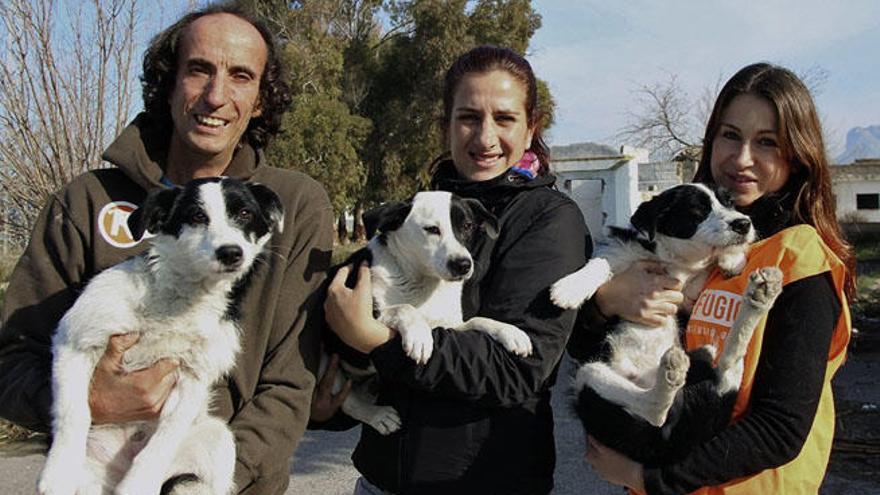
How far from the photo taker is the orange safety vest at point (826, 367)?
238 centimetres

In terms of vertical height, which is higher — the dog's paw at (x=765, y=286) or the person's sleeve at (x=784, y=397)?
the dog's paw at (x=765, y=286)

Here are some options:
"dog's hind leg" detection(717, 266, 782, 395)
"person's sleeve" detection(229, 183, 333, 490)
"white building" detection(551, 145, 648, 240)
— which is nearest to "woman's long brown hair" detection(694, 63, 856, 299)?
"dog's hind leg" detection(717, 266, 782, 395)

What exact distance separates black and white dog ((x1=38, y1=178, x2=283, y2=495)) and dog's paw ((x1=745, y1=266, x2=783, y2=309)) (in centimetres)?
172

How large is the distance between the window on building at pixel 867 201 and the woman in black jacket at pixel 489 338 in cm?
3931

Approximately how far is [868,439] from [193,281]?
20.8 feet

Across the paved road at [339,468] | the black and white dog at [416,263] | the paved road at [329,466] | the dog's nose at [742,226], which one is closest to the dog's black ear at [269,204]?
the black and white dog at [416,263]

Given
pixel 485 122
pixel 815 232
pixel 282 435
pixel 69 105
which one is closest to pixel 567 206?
pixel 485 122

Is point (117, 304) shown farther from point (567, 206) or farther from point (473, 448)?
point (567, 206)

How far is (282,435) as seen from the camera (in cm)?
252

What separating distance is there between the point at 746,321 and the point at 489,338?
2.97 feet

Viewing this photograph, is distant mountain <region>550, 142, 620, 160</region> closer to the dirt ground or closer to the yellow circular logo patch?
the dirt ground

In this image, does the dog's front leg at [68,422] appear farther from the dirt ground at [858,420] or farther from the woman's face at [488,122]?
the dirt ground at [858,420]

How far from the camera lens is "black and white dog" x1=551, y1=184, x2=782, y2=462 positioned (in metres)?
2.59

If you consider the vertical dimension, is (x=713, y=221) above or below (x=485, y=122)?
below
